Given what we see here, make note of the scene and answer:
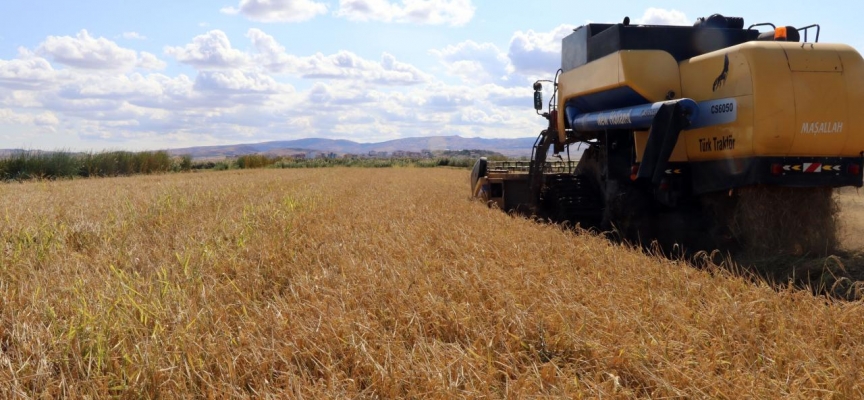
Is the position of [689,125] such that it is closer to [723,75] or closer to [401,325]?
[723,75]

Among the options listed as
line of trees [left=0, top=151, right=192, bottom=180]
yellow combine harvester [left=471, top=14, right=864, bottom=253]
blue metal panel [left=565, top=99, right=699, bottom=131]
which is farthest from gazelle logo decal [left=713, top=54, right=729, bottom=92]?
line of trees [left=0, top=151, right=192, bottom=180]

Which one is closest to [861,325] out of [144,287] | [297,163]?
[144,287]

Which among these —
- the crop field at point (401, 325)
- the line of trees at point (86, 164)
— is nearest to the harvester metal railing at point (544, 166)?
the crop field at point (401, 325)

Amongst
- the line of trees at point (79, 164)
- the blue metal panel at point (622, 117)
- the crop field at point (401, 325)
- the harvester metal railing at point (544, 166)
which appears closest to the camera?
the crop field at point (401, 325)

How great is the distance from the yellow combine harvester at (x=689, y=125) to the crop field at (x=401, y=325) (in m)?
2.08

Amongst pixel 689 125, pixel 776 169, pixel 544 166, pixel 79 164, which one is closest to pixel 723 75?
pixel 689 125

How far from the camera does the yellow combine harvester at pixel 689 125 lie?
6605 millimetres

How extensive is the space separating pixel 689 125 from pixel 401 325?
4.90 m

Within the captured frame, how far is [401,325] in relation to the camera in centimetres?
354

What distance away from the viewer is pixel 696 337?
3336mm

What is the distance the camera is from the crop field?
Answer: 2.84m

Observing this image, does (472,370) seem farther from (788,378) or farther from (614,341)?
(788,378)

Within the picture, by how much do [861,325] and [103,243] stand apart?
18.5 feet

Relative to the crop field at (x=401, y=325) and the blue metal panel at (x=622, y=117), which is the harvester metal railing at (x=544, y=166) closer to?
the blue metal panel at (x=622, y=117)
